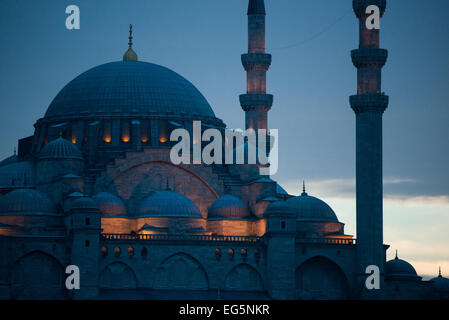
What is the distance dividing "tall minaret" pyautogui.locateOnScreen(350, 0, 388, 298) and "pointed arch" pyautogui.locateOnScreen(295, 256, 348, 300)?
1352mm

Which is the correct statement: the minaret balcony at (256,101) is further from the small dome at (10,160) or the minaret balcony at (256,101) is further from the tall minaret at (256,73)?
the small dome at (10,160)

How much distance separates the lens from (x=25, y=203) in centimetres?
10075

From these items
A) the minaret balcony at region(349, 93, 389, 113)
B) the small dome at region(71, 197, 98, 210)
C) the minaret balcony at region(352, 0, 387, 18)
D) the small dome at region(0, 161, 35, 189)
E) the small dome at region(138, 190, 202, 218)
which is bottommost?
the small dome at region(71, 197, 98, 210)

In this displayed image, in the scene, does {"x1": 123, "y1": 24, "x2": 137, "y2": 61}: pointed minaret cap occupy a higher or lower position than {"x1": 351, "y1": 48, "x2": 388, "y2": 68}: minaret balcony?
higher

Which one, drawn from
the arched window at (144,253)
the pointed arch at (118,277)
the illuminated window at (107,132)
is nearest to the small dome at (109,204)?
the arched window at (144,253)

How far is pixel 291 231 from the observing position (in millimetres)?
100000

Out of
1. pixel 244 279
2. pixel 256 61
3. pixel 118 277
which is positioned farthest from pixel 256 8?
pixel 118 277

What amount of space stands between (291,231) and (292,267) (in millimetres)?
2049

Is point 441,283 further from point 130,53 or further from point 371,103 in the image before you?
point 130,53

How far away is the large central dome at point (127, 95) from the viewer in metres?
111

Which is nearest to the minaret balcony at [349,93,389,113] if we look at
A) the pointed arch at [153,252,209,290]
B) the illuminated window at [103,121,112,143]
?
the pointed arch at [153,252,209,290]

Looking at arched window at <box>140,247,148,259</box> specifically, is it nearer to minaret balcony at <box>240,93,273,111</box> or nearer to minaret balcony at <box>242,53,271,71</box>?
minaret balcony at <box>240,93,273,111</box>

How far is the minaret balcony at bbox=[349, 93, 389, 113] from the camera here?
102 metres
